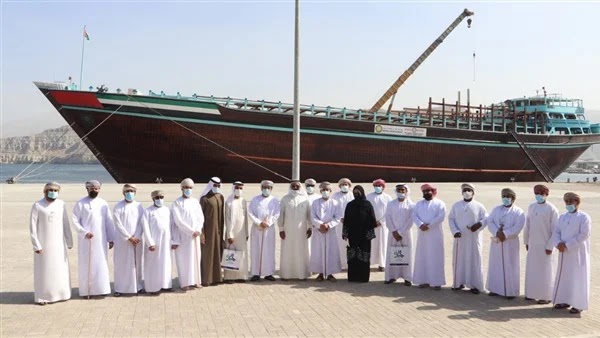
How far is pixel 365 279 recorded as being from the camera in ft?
25.1

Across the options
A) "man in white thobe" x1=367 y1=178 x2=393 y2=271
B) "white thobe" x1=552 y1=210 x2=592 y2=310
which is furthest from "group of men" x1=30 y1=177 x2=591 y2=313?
"man in white thobe" x1=367 y1=178 x2=393 y2=271

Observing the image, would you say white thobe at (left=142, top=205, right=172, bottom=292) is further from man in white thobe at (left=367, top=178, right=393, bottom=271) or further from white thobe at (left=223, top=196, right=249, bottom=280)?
man in white thobe at (left=367, top=178, right=393, bottom=271)

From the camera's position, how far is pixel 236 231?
7.59m

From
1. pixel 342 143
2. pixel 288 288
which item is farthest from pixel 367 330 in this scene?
pixel 342 143

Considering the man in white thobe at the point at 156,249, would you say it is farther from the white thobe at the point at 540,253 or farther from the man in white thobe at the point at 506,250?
the white thobe at the point at 540,253

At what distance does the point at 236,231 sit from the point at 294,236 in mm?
836

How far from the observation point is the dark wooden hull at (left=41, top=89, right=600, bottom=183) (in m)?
23.0

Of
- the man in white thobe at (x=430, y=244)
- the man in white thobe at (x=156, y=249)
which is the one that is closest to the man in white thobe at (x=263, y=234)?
the man in white thobe at (x=156, y=249)

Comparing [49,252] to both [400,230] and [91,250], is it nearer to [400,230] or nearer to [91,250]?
[91,250]

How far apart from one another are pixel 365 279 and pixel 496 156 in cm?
2495

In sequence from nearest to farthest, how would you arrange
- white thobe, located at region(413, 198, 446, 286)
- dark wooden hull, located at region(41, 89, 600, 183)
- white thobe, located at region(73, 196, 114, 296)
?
white thobe, located at region(73, 196, 114, 296)
white thobe, located at region(413, 198, 446, 286)
dark wooden hull, located at region(41, 89, 600, 183)

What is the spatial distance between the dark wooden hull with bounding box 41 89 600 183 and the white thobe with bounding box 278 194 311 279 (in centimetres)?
1605

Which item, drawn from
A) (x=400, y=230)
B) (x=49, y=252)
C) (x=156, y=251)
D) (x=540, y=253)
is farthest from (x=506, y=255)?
(x=49, y=252)

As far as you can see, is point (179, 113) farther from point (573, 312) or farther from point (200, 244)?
point (573, 312)
